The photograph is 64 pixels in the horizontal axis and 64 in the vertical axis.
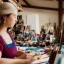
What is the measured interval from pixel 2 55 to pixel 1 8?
0.33 metres

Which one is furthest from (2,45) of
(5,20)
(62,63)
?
(62,63)

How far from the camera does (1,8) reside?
4.45 ft

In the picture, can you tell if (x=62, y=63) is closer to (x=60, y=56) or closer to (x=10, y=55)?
(x=60, y=56)

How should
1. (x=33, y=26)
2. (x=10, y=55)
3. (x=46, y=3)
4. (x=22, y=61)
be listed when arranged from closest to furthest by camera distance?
(x=22, y=61)
(x=10, y=55)
(x=33, y=26)
(x=46, y=3)

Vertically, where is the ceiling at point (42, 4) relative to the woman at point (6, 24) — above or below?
above

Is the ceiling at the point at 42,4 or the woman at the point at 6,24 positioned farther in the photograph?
the ceiling at the point at 42,4

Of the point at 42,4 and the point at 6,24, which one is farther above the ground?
the point at 42,4

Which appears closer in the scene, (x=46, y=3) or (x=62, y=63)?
(x=62, y=63)

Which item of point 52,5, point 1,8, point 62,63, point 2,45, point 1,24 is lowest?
point 62,63

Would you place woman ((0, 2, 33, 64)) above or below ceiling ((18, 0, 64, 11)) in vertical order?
below

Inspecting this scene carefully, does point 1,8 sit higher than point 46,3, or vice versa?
point 46,3

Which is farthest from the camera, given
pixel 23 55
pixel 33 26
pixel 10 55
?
pixel 33 26

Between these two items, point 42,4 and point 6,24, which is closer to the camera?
point 6,24

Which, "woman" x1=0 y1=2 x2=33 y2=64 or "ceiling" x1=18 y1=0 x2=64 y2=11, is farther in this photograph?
"ceiling" x1=18 y1=0 x2=64 y2=11
